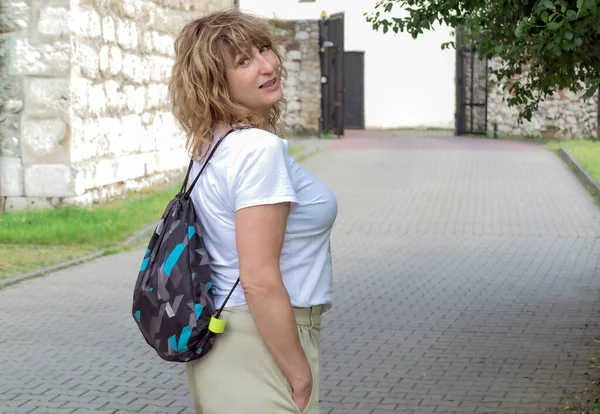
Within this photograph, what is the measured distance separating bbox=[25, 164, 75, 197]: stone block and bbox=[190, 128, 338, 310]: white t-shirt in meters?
10.3

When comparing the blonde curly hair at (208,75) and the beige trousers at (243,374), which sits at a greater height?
the blonde curly hair at (208,75)

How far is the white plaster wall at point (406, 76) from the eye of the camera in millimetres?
31109

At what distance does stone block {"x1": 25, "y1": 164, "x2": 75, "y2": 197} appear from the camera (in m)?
13.0

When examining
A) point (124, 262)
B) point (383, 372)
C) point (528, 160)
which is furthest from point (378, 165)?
point (383, 372)

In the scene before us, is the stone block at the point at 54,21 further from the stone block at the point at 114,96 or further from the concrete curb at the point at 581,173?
the concrete curb at the point at 581,173

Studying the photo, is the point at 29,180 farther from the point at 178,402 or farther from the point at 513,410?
the point at 513,410

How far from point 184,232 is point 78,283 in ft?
24.0

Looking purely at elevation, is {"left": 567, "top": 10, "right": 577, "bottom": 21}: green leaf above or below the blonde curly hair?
above

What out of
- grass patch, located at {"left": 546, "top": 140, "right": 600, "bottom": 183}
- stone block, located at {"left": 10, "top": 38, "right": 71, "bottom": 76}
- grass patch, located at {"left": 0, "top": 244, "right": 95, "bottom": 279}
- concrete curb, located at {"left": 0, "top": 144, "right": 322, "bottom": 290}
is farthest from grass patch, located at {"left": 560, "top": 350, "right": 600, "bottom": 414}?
grass patch, located at {"left": 546, "top": 140, "right": 600, "bottom": 183}

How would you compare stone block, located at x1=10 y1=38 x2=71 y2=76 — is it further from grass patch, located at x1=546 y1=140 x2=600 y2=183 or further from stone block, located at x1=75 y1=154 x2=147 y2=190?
grass patch, located at x1=546 y1=140 x2=600 y2=183

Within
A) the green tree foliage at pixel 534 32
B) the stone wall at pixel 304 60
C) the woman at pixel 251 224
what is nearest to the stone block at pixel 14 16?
the green tree foliage at pixel 534 32

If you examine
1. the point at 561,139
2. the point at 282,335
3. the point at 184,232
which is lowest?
the point at 561,139

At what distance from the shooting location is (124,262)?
11031 millimetres

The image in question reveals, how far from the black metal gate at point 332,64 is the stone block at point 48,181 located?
14674mm
